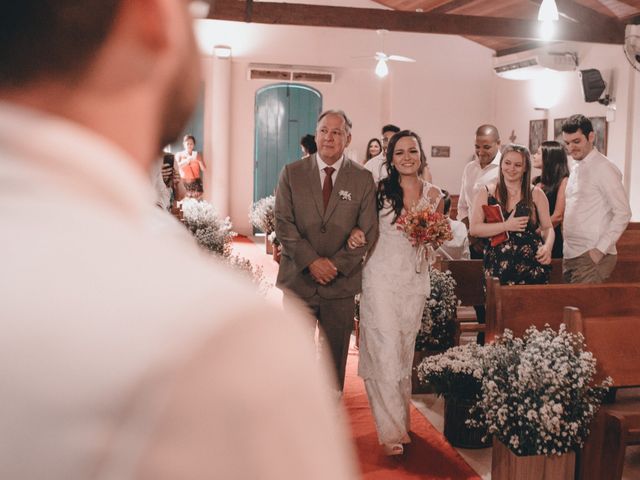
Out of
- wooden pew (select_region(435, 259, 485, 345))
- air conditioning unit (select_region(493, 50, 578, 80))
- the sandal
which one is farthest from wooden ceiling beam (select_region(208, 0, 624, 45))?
the sandal

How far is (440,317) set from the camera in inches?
201

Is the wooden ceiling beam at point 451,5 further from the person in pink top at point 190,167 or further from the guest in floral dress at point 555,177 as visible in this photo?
the guest in floral dress at point 555,177

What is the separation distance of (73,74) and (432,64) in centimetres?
1517

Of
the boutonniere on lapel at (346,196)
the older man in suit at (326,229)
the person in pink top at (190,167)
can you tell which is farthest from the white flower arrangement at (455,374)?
the person in pink top at (190,167)

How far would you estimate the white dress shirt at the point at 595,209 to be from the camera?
5148mm

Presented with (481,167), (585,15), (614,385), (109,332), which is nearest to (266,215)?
(481,167)

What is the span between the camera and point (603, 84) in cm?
1105

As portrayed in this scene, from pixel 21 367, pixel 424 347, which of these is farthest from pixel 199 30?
pixel 424 347

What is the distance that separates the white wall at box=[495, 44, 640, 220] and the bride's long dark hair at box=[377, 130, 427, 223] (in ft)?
24.3

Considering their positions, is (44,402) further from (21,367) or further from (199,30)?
(199,30)

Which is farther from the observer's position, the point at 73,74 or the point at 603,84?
the point at 603,84

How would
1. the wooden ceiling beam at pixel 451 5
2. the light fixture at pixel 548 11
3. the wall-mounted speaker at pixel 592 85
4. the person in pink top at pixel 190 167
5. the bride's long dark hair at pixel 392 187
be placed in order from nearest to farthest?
the bride's long dark hair at pixel 392 187 < the light fixture at pixel 548 11 < the wall-mounted speaker at pixel 592 85 < the wooden ceiling beam at pixel 451 5 < the person in pink top at pixel 190 167

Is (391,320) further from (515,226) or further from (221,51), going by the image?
(221,51)

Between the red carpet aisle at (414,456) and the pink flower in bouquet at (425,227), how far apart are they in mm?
1153
